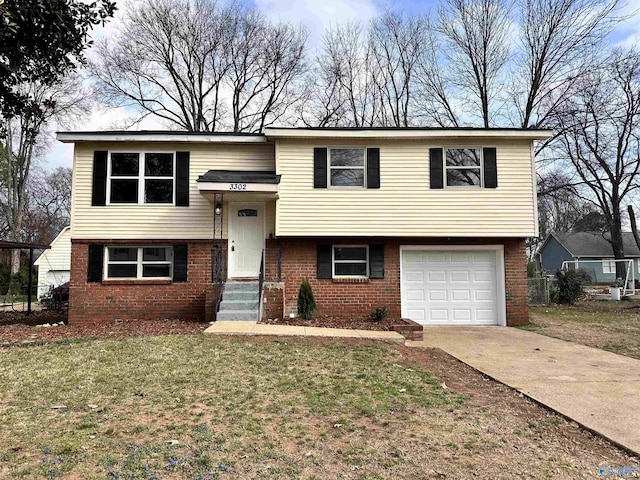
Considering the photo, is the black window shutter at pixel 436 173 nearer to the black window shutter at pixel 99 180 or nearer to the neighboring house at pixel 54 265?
the black window shutter at pixel 99 180

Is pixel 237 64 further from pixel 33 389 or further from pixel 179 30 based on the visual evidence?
pixel 33 389

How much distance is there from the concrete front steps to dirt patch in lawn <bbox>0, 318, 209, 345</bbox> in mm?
566

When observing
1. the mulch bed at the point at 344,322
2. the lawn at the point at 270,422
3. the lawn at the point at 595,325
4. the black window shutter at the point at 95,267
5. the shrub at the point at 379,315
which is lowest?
the lawn at the point at 595,325

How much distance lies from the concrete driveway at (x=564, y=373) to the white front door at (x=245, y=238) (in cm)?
480

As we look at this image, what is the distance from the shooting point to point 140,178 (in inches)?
456

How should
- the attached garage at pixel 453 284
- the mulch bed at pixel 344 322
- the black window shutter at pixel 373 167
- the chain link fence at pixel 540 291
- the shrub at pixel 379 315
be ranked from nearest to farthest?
the mulch bed at pixel 344 322
the shrub at pixel 379 315
the black window shutter at pixel 373 167
the attached garage at pixel 453 284
the chain link fence at pixel 540 291

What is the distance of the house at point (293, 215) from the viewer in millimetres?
11305

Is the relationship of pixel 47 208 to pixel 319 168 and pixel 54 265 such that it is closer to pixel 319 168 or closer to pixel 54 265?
pixel 54 265

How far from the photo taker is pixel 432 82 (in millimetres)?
23672

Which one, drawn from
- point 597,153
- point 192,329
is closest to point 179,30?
point 192,329

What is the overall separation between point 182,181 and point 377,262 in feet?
18.2

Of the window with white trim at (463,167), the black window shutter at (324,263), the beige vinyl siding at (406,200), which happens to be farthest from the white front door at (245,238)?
the window with white trim at (463,167)

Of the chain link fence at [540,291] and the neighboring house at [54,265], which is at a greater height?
the neighboring house at [54,265]

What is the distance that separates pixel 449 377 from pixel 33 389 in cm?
502
